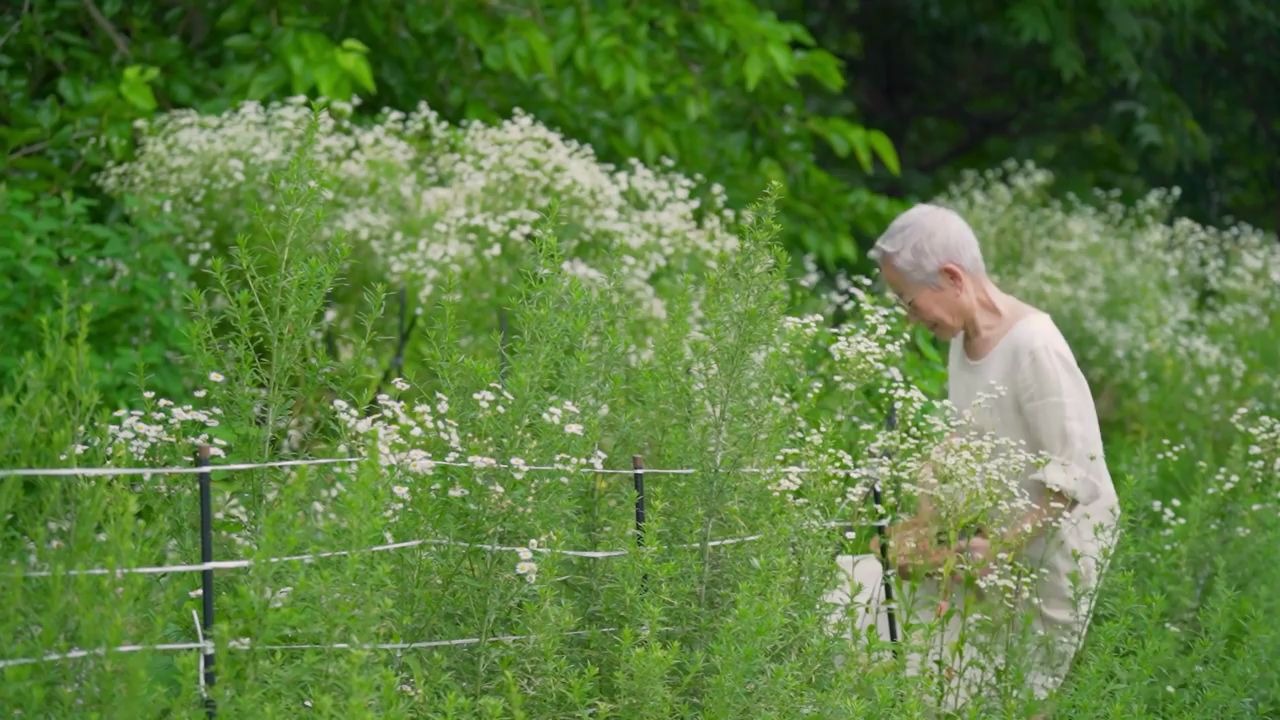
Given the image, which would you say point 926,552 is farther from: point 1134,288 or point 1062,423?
point 1134,288

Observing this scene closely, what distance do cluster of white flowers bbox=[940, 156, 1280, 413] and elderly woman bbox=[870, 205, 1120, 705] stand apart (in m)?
4.09

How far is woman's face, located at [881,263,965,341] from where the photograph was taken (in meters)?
4.05

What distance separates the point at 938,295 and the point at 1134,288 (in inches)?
226

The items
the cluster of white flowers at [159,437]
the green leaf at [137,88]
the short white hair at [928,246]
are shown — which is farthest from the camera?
the green leaf at [137,88]

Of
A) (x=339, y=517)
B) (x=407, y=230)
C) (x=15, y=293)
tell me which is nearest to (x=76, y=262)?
(x=15, y=293)

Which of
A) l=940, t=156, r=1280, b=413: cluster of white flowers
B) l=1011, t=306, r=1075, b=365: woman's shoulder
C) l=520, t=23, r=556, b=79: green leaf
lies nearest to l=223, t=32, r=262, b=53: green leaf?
l=520, t=23, r=556, b=79: green leaf

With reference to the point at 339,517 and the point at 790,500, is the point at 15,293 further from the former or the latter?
the point at 790,500

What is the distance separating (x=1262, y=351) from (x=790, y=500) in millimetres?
5790

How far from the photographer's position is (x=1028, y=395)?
400 centimetres

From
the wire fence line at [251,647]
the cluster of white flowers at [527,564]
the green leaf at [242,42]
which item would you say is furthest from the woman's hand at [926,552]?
the green leaf at [242,42]

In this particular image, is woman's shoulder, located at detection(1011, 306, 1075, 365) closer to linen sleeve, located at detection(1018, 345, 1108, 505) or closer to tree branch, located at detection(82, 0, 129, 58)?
linen sleeve, located at detection(1018, 345, 1108, 505)

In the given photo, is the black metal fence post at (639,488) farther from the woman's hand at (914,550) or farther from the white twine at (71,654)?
the white twine at (71,654)

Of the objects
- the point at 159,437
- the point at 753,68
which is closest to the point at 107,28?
the point at 753,68

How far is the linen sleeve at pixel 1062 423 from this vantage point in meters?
3.89
